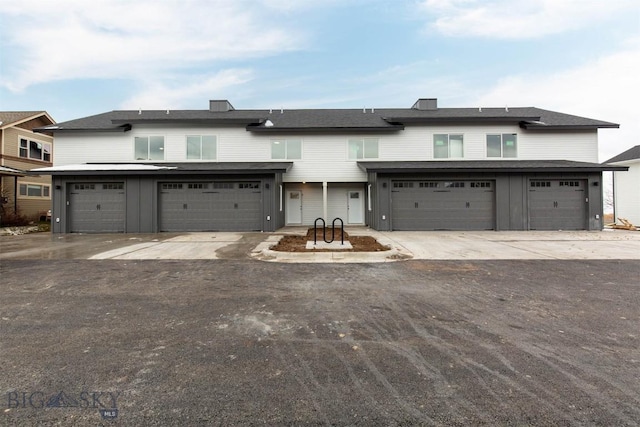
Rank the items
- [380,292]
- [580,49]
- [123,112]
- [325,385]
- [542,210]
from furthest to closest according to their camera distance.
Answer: [123,112]
[580,49]
[542,210]
[380,292]
[325,385]

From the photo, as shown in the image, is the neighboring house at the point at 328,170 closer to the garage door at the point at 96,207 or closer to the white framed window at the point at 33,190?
the garage door at the point at 96,207

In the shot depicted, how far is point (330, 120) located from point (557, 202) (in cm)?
1309

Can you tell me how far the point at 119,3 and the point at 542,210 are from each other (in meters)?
21.9

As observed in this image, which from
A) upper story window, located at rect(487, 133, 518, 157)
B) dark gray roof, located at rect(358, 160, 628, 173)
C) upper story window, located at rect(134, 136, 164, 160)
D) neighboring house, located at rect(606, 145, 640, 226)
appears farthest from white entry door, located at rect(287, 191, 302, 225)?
neighboring house, located at rect(606, 145, 640, 226)

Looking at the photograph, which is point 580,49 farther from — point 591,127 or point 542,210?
point 542,210

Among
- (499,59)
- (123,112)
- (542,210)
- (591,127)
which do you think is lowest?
(542,210)

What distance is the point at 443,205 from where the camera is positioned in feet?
49.4

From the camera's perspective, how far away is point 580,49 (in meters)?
16.1

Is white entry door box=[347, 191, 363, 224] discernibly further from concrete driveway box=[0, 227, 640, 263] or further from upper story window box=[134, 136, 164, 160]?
upper story window box=[134, 136, 164, 160]

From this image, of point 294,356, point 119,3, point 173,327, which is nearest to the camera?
point 294,356

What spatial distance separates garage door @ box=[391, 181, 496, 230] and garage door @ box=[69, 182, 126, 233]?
46.9 feet

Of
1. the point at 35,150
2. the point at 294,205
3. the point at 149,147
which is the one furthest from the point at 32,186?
the point at 294,205

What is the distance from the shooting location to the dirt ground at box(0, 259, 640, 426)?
2.11m

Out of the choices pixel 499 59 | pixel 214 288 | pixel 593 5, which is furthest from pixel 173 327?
pixel 499 59
